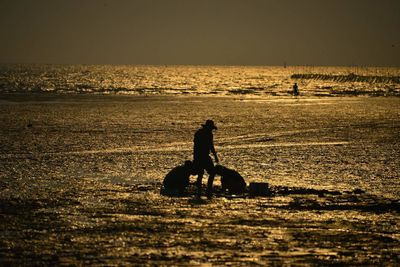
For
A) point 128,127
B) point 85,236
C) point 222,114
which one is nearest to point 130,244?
point 85,236

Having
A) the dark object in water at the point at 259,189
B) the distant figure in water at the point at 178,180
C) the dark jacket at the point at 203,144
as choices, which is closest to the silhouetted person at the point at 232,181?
the dark object in water at the point at 259,189

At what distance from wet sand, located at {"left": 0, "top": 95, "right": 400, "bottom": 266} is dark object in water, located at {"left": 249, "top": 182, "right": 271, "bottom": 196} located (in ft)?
0.67

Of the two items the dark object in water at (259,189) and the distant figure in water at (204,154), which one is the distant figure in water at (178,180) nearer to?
the distant figure in water at (204,154)

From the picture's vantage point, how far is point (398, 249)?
12.1 metres

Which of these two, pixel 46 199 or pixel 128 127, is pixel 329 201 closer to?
pixel 46 199

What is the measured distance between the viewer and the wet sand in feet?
38.4

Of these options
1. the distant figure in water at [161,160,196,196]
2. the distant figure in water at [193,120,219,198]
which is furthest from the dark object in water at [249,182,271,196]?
the distant figure in water at [161,160,196,196]

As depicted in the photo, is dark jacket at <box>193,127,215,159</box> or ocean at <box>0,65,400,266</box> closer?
ocean at <box>0,65,400,266</box>

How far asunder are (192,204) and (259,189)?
1.98 metres

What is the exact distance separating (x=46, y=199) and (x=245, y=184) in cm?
479

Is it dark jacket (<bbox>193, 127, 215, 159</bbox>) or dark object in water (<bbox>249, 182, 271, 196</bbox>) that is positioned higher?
dark jacket (<bbox>193, 127, 215, 159</bbox>)

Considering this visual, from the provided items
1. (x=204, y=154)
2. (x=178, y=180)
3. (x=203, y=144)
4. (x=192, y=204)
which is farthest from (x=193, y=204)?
(x=203, y=144)

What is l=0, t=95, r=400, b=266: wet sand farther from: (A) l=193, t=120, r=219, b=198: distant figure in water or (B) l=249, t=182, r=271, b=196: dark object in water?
Answer: (A) l=193, t=120, r=219, b=198: distant figure in water

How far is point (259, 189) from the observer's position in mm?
17156
